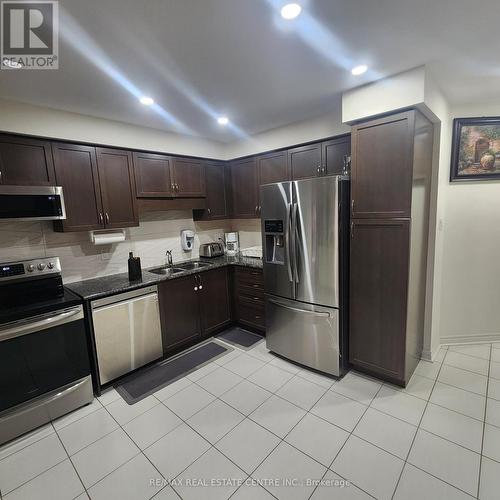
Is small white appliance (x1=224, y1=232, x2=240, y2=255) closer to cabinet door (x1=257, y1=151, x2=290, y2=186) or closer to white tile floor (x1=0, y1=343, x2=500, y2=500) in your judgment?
cabinet door (x1=257, y1=151, x2=290, y2=186)

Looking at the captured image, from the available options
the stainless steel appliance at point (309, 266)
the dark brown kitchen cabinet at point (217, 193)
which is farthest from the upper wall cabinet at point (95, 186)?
the stainless steel appliance at point (309, 266)

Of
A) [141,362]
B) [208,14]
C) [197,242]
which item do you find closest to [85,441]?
[141,362]

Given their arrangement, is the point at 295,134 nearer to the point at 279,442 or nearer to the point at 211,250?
the point at 211,250

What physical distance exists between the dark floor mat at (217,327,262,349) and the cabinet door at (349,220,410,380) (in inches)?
48.0

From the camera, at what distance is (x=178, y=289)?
2.95m

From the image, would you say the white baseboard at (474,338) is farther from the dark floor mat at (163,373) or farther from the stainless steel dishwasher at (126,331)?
the stainless steel dishwasher at (126,331)

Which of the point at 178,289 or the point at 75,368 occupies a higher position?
the point at 178,289

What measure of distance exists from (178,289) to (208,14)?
235 centimetres

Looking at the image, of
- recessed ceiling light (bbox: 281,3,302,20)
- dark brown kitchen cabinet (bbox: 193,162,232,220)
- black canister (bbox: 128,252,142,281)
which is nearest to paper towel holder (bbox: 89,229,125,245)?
black canister (bbox: 128,252,142,281)

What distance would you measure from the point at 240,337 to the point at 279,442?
160 centimetres

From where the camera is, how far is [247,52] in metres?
1.68

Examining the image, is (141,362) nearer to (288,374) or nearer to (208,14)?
(288,374)

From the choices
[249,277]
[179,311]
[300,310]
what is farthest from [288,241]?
[179,311]

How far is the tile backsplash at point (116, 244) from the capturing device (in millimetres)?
2424
